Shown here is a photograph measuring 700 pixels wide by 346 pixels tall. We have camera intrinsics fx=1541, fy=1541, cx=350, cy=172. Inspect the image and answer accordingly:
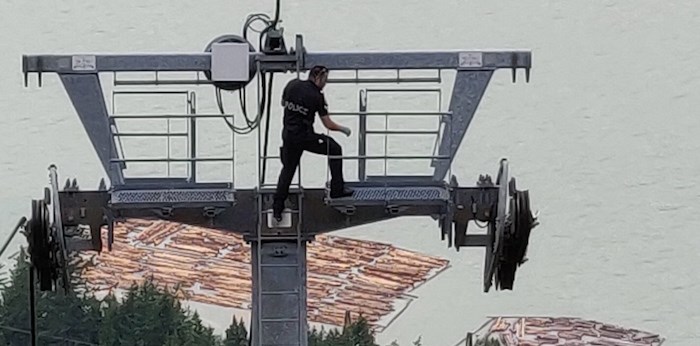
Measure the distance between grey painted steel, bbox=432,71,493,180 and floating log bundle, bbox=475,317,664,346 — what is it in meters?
4.63

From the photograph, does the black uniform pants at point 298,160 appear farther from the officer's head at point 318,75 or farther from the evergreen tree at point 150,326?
the evergreen tree at point 150,326

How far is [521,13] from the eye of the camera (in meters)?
17.9

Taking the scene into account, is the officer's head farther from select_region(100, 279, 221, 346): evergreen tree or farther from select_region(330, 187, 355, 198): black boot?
select_region(100, 279, 221, 346): evergreen tree

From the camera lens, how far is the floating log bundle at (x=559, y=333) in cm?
998

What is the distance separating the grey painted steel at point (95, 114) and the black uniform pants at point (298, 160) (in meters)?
0.53

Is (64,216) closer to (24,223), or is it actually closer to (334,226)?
(24,223)

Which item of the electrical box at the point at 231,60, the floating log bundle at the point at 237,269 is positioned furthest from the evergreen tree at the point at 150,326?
the electrical box at the point at 231,60

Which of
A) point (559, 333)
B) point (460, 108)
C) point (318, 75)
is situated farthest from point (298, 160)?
point (559, 333)

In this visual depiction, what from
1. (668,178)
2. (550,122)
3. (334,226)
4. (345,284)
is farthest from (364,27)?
(334,226)

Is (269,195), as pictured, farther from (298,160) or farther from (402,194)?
(402,194)

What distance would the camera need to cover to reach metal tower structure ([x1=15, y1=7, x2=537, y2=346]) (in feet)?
16.0

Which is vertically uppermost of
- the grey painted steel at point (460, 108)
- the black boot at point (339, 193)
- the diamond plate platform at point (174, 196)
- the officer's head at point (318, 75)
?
the officer's head at point (318, 75)

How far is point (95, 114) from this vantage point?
16.4ft

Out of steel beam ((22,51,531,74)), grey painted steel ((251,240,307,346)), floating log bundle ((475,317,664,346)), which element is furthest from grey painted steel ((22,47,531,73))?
floating log bundle ((475,317,664,346))
